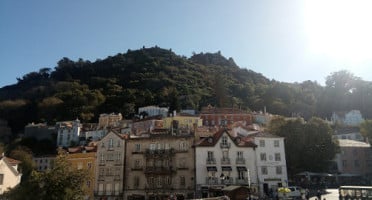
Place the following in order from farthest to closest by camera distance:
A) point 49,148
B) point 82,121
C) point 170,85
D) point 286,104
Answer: point 170,85 → point 286,104 → point 82,121 → point 49,148

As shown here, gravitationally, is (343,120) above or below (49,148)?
above

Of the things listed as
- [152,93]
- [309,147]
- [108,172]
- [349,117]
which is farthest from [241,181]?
[152,93]

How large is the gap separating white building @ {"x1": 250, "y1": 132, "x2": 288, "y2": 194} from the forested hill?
6954cm

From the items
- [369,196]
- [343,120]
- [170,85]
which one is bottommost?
[369,196]

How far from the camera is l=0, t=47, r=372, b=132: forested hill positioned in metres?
117

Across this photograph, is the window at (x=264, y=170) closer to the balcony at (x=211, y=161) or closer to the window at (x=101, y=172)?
the balcony at (x=211, y=161)

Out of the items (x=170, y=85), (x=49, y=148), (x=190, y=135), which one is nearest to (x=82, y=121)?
(x=49, y=148)

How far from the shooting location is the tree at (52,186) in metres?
27.1

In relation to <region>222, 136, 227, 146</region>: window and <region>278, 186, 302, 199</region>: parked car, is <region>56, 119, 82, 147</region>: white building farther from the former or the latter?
<region>278, 186, 302, 199</region>: parked car

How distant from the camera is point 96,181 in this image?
5166 centimetres

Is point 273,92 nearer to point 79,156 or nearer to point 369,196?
point 79,156

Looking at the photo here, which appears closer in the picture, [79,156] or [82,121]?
[79,156]

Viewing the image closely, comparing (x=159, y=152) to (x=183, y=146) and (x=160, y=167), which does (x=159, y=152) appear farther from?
(x=183, y=146)

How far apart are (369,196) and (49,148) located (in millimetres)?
87642
